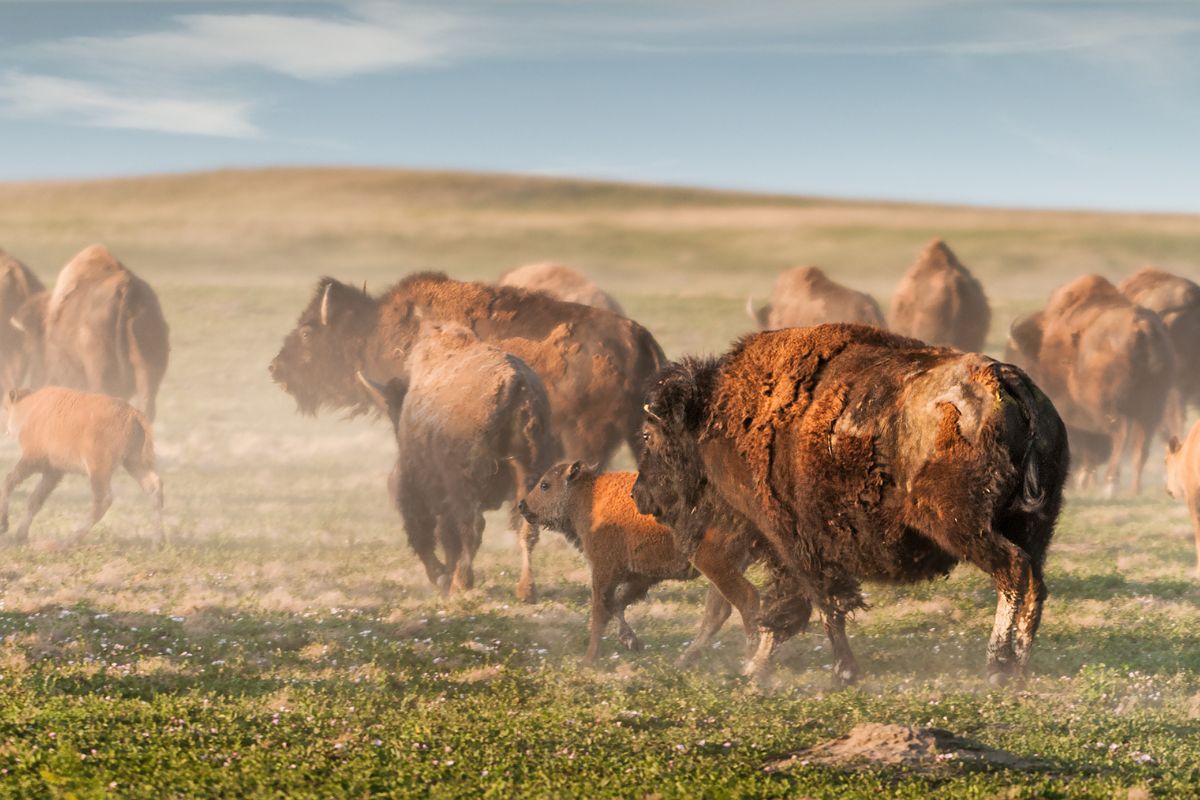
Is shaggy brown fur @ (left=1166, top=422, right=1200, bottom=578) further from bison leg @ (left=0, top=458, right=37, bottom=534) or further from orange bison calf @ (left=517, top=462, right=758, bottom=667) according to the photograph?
bison leg @ (left=0, top=458, right=37, bottom=534)

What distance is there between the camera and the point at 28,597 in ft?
38.3

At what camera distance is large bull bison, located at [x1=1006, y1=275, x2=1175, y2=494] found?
2089 cm

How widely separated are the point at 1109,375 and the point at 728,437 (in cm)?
1396

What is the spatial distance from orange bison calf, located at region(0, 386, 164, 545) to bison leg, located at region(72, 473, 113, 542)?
10mm

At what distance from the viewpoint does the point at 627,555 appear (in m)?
9.96

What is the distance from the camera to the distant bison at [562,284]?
19.8 metres

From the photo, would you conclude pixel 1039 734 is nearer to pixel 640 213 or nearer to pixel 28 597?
pixel 28 597

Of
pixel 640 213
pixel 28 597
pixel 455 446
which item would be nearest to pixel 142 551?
pixel 28 597

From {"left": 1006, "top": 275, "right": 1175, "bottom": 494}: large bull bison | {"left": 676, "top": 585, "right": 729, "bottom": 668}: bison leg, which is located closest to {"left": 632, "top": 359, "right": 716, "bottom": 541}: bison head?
{"left": 676, "top": 585, "right": 729, "bottom": 668}: bison leg

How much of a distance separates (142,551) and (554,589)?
4.68 meters

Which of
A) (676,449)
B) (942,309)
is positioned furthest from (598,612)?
(942,309)

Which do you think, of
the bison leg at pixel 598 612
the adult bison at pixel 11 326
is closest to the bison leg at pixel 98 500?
the bison leg at pixel 598 612

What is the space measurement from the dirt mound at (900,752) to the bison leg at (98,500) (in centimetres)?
977

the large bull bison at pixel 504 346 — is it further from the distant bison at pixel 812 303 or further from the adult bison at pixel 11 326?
the adult bison at pixel 11 326
